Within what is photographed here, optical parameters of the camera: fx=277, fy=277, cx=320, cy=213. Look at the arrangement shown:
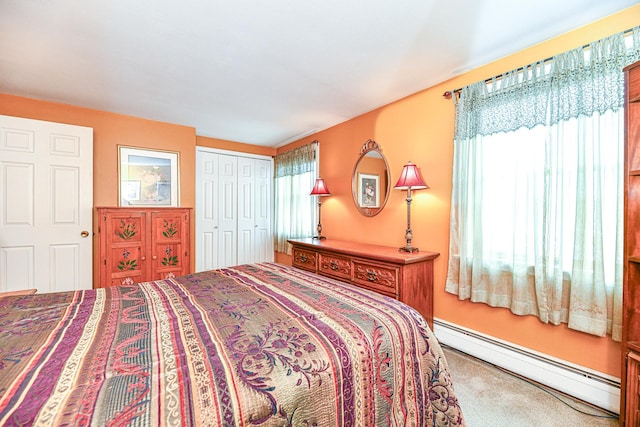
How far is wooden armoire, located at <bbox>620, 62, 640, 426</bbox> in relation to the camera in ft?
4.46

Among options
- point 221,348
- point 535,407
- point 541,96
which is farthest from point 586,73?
point 221,348

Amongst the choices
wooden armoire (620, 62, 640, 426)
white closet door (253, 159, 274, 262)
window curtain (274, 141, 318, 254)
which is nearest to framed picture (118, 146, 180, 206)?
white closet door (253, 159, 274, 262)

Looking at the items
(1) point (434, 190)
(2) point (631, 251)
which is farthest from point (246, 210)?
(2) point (631, 251)

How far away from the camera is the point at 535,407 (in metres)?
1.71

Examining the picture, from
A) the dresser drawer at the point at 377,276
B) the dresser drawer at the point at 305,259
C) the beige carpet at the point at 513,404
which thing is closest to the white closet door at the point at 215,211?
the dresser drawer at the point at 305,259

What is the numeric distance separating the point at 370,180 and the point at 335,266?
111 cm

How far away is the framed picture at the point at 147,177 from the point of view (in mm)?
3471

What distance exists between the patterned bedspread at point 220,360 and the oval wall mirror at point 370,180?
1.74 m

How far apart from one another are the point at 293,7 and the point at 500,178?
6.21ft

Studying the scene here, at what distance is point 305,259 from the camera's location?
335 cm

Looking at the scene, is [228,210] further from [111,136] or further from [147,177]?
[111,136]

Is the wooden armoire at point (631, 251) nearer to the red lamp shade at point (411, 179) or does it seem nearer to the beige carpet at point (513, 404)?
the beige carpet at point (513, 404)

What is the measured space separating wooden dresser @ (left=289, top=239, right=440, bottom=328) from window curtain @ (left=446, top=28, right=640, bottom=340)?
22 cm

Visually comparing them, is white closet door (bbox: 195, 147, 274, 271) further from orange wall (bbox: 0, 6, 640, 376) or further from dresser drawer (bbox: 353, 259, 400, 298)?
dresser drawer (bbox: 353, 259, 400, 298)
